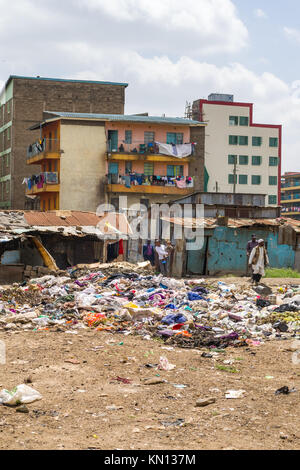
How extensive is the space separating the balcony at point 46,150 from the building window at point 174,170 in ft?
24.8

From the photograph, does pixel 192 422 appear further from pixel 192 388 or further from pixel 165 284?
pixel 165 284

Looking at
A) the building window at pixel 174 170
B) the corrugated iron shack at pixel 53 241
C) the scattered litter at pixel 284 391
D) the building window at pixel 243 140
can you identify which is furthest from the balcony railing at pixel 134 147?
the scattered litter at pixel 284 391

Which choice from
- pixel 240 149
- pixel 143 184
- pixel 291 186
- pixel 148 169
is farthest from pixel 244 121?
pixel 291 186

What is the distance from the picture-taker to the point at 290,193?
84625 millimetres

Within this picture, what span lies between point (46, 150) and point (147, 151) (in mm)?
6834

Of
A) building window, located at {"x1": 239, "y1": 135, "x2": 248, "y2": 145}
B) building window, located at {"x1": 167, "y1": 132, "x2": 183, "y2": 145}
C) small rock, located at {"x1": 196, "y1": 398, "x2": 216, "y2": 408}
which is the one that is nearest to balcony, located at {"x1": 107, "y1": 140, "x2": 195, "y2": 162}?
building window, located at {"x1": 167, "y1": 132, "x2": 183, "y2": 145}

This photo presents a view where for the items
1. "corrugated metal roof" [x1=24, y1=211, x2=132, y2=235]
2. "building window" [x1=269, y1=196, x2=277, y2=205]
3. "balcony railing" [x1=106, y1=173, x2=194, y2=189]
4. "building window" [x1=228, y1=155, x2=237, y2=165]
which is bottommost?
"corrugated metal roof" [x1=24, y1=211, x2=132, y2=235]

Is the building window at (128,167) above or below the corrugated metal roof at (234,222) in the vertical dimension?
above

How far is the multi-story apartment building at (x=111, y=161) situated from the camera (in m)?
40.4

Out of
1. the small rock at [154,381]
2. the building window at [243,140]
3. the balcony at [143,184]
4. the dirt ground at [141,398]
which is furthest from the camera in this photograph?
the building window at [243,140]

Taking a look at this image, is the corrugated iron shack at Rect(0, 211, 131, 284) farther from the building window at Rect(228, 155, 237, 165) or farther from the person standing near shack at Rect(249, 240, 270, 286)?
the building window at Rect(228, 155, 237, 165)

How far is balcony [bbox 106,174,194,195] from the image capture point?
4019 centimetres

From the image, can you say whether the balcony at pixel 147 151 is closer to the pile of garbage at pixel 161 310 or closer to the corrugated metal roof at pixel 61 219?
the corrugated metal roof at pixel 61 219
